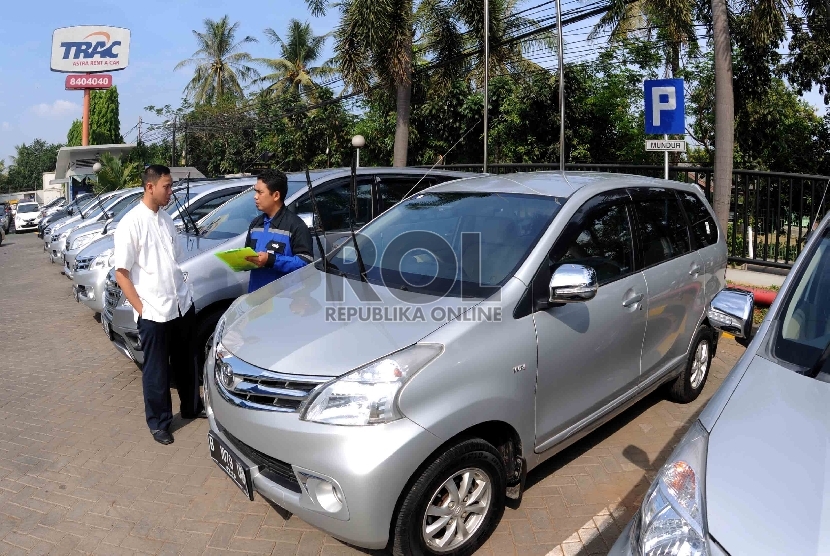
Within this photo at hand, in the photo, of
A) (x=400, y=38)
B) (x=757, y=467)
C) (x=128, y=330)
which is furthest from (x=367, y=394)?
(x=400, y=38)

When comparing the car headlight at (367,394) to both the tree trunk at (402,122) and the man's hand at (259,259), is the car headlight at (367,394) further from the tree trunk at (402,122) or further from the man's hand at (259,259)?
the tree trunk at (402,122)

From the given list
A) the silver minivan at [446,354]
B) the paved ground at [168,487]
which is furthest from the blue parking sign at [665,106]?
the silver minivan at [446,354]

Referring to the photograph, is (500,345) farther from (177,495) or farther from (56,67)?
(56,67)

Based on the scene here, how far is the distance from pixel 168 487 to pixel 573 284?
2.68 meters

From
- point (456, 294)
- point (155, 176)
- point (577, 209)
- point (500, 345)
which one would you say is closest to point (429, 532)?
point (500, 345)

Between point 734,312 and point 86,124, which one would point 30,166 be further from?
point 734,312

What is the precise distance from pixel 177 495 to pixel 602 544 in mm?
2389

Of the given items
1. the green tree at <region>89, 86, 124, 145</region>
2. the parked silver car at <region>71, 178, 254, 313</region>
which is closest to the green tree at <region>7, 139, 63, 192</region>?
the green tree at <region>89, 86, 124, 145</region>

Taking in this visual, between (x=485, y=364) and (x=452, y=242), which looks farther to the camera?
(x=452, y=242)

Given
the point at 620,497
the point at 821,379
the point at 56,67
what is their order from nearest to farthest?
the point at 821,379, the point at 620,497, the point at 56,67

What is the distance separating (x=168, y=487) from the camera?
3840 mm

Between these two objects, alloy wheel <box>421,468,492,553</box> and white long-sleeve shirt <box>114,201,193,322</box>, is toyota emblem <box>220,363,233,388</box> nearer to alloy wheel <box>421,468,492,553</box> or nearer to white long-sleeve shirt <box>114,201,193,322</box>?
alloy wheel <box>421,468,492,553</box>

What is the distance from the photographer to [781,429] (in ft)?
6.34

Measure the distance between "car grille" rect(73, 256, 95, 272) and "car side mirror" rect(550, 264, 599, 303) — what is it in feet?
19.9
